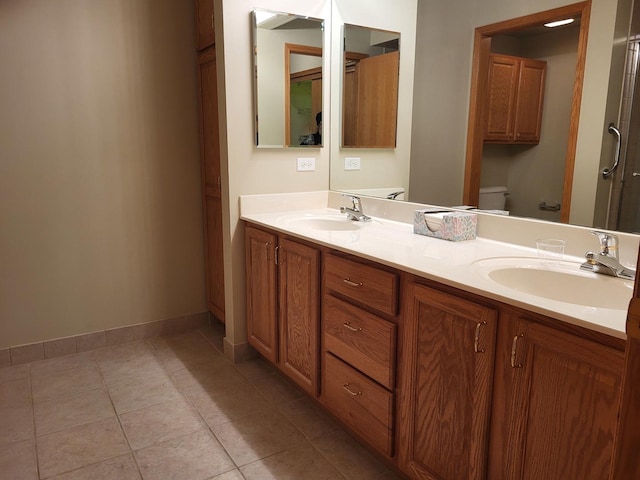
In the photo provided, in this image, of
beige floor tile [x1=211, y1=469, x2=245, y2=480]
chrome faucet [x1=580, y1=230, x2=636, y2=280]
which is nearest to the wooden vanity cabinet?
chrome faucet [x1=580, y1=230, x2=636, y2=280]

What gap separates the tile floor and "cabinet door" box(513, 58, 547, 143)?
4.62 feet

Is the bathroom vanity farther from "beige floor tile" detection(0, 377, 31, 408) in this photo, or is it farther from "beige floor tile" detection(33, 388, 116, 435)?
"beige floor tile" detection(0, 377, 31, 408)

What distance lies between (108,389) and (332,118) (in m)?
1.97

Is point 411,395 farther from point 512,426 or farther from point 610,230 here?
point 610,230

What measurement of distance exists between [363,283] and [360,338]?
22 centimetres

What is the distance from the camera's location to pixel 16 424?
2.19m

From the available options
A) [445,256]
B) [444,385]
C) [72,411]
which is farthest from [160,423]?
[445,256]

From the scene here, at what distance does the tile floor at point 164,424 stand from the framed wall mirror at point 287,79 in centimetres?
136

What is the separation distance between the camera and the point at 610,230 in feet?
5.17

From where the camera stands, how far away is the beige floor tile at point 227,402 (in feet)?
7.45

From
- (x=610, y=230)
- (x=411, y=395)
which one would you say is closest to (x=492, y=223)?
(x=610, y=230)

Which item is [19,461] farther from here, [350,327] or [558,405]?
[558,405]

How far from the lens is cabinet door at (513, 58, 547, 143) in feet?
5.71

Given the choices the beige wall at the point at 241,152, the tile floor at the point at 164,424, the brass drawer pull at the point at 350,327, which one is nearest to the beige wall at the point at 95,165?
the tile floor at the point at 164,424
